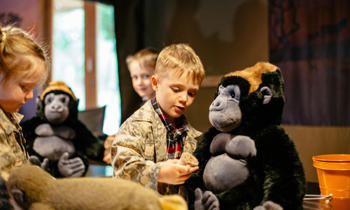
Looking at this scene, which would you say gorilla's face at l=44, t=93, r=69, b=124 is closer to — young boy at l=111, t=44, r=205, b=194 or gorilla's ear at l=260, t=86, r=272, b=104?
young boy at l=111, t=44, r=205, b=194

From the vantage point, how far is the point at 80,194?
0.63m

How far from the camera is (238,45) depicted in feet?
8.45

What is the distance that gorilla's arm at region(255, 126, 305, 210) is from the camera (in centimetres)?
85

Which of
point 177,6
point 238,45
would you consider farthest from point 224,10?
point 177,6

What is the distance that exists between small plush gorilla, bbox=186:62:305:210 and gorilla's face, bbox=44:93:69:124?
0.92 m

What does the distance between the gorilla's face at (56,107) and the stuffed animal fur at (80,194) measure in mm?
1058

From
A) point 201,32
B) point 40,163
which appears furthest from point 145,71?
point 201,32

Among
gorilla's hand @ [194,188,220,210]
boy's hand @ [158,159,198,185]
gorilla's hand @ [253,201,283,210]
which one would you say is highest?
boy's hand @ [158,159,198,185]

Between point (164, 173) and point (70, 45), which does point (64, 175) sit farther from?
point (70, 45)

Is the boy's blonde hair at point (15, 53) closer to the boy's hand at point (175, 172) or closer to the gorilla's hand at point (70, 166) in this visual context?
the boy's hand at point (175, 172)

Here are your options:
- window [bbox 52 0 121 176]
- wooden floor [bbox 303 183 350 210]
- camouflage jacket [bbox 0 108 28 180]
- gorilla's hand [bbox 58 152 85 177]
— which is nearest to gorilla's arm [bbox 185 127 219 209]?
wooden floor [bbox 303 183 350 210]

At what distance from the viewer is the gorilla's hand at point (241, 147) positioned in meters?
0.93

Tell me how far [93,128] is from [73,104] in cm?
85

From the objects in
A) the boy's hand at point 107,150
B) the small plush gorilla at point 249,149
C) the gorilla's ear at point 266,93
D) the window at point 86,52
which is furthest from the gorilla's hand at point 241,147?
the window at point 86,52
